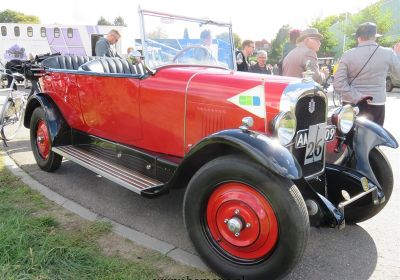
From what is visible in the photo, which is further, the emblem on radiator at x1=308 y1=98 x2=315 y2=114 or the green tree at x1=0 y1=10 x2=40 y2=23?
the green tree at x1=0 y1=10 x2=40 y2=23

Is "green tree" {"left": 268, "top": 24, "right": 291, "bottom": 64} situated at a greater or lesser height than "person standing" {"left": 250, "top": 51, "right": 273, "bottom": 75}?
greater

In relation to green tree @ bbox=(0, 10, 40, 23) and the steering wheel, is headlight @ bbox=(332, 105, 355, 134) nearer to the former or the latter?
the steering wheel

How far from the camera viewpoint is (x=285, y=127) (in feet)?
8.09

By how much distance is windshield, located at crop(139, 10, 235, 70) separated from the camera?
332cm

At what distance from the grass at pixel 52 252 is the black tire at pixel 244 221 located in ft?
1.33

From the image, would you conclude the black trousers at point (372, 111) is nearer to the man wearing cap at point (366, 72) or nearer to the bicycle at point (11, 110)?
the man wearing cap at point (366, 72)

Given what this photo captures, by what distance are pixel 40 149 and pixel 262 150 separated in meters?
→ 3.38

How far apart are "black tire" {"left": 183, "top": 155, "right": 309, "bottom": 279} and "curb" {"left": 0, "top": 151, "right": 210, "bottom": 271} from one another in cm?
20

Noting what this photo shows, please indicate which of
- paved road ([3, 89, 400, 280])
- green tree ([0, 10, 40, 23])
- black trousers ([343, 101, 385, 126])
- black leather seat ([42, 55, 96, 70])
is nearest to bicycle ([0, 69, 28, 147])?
black leather seat ([42, 55, 96, 70])

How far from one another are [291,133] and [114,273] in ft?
4.86

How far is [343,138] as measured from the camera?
3131mm

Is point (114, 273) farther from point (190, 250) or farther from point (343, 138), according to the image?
point (343, 138)

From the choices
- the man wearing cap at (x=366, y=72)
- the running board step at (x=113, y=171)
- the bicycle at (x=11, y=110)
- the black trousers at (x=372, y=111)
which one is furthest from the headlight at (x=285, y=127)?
the bicycle at (x=11, y=110)

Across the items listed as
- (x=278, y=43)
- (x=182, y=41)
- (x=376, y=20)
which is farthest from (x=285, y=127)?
(x=278, y=43)
